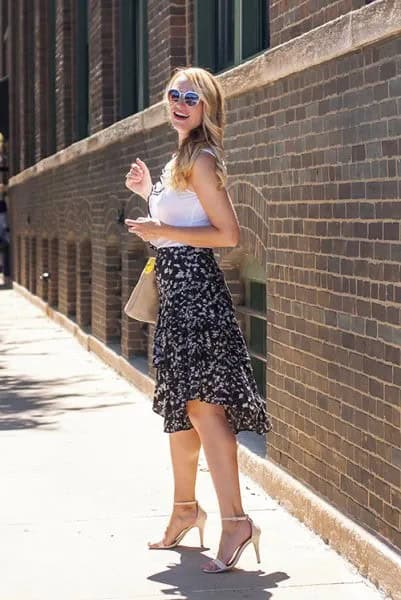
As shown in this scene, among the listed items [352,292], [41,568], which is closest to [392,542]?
[352,292]

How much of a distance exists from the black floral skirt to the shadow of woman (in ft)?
2.01

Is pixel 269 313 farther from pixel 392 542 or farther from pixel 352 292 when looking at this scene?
pixel 392 542

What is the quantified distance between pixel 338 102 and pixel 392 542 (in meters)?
2.02

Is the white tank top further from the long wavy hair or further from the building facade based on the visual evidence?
the building facade

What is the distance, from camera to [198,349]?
19.5 feet

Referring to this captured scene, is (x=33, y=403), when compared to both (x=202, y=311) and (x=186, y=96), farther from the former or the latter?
(x=186, y=96)

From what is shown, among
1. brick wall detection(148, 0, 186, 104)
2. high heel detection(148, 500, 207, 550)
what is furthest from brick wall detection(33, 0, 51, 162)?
high heel detection(148, 500, 207, 550)

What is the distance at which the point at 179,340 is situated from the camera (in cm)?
596

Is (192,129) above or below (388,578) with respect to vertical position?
above

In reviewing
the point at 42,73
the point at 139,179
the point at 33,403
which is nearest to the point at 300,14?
the point at 139,179

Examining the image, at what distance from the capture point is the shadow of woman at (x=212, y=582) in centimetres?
562

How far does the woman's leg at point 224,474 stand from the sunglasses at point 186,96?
4.19 ft

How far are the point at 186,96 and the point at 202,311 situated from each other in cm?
92

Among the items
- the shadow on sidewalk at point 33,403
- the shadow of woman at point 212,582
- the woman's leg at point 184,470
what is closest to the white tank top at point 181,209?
the woman's leg at point 184,470
